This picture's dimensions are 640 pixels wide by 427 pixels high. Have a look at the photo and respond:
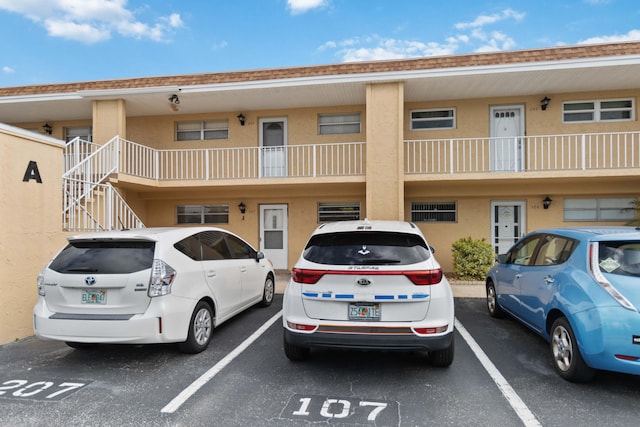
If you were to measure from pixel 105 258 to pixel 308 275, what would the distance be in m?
2.40

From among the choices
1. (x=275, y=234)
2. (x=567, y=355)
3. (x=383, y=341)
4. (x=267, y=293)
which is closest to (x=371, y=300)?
(x=383, y=341)

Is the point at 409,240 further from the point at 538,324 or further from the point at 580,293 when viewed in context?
the point at 538,324

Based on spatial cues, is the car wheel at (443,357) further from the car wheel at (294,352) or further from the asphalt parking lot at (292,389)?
→ the car wheel at (294,352)

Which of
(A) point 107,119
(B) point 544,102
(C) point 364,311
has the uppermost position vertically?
(B) point 544,102

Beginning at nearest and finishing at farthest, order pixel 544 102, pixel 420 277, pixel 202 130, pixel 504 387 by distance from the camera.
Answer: pixel 420 277
pixel 504 387
pixel 544 102
pixel 202 130

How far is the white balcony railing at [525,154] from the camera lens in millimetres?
9906

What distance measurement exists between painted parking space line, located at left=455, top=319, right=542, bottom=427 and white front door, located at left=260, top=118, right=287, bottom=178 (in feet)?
25.7

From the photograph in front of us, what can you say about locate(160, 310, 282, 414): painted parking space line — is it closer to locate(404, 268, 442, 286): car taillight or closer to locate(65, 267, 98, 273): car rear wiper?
locate(65, 267, 98, 273): car rear wiper

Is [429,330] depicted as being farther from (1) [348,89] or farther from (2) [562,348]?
(1) [348,89]

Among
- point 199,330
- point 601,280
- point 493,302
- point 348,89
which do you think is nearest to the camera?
point 601,280

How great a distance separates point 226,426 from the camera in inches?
115

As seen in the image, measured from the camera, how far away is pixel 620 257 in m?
3.49

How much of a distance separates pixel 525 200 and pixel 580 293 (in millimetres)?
8076

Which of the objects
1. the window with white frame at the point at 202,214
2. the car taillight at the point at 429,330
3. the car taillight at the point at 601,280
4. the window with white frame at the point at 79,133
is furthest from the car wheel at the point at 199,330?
the window with white frame at the point at 79,133
